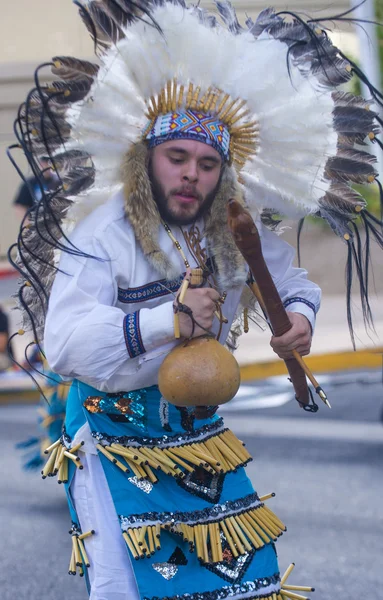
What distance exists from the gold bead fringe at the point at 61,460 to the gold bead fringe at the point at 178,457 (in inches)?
3.9

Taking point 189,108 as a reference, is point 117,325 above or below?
below

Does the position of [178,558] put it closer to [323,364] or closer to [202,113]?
[202,113]

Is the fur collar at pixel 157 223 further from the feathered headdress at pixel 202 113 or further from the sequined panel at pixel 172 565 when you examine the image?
the sequined panel at pixel 172 565

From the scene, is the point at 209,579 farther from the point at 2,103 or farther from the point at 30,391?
the point at 30,391

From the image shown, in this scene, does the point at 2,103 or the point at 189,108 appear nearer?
the point at 189,108

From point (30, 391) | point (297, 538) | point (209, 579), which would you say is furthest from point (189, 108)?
point (30, 391)

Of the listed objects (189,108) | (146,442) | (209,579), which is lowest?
(209,579)

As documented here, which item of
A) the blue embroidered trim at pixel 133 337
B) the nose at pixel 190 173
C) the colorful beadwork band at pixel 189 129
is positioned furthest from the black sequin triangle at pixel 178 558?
the colorful beadwork band at pixel 189 129

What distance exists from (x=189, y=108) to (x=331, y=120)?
48 centimetres

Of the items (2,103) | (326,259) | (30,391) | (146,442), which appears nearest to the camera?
(146,442)

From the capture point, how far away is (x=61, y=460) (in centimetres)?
345

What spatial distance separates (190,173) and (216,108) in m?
0.31

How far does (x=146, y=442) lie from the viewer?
340cm

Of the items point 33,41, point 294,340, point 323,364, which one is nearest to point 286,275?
point 294,340
